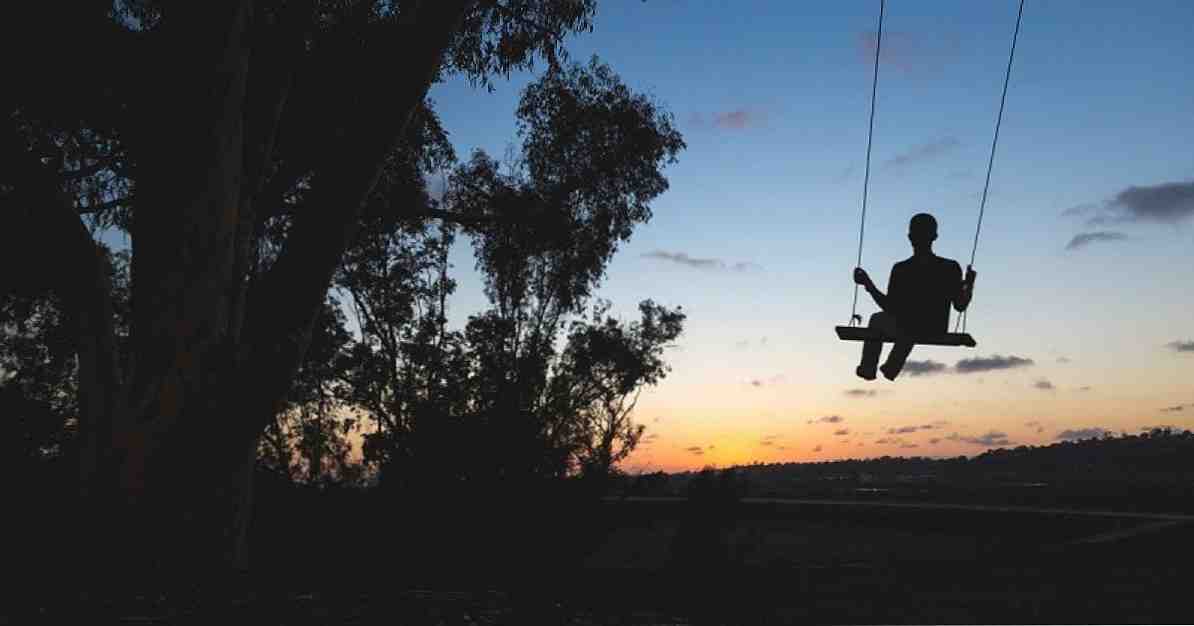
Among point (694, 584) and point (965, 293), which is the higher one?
point (965, 293)

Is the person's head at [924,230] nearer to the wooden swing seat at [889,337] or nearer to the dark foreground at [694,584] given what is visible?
the wooden swing seat at [889,337]

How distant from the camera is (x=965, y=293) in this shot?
9.63 meters

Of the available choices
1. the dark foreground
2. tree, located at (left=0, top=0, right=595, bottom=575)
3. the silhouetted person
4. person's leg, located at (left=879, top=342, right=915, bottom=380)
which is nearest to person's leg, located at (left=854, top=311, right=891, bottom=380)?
person's leg, located at (left=879, top=342, right=915, bottom=380)

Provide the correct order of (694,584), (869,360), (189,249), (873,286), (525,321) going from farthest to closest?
(525,321) < (694,584) < (869,360) < (873,286) < (189,249)

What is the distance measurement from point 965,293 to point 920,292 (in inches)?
16.9

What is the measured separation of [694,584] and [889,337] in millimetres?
5297

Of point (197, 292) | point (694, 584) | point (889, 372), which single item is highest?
point (197, 292)

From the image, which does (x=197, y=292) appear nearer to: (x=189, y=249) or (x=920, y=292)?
(x=189, y=249)

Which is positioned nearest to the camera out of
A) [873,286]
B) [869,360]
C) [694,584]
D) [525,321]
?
[873,286]

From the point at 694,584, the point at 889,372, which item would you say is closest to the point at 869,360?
the point at 889,372

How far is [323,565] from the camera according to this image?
14352 mm

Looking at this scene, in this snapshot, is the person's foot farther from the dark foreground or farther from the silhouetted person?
the dark foreground

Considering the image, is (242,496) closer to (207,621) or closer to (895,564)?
(207,621)

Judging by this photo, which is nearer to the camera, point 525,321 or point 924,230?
point 924,230
